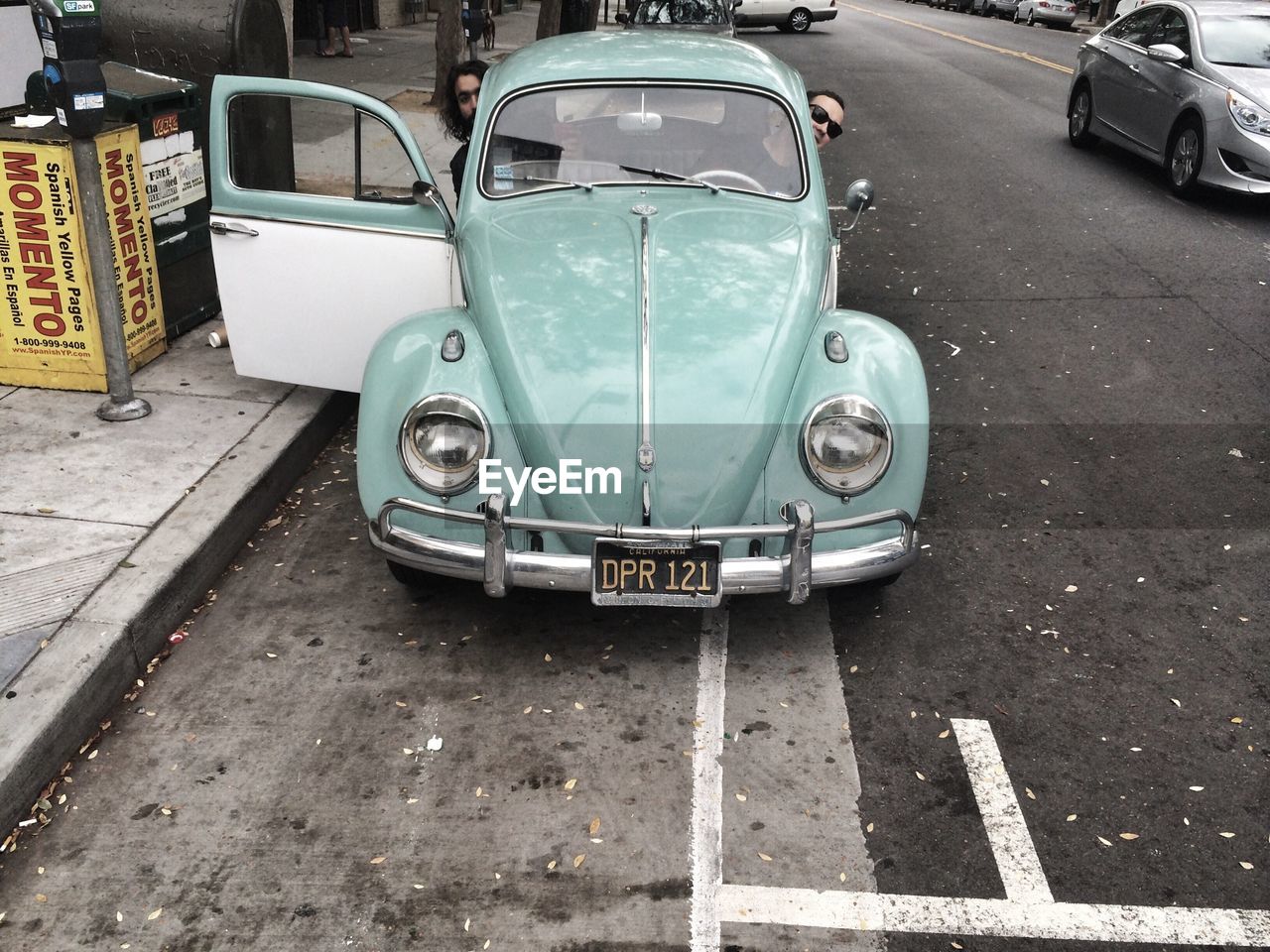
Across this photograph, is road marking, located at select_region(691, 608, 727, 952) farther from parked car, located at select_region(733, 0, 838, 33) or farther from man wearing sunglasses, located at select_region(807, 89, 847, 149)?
parked car, located at select_region(733, 0, 838, 33)

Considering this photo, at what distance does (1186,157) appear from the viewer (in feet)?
35.3

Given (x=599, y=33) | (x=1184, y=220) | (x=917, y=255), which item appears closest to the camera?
(x=599, y=33)

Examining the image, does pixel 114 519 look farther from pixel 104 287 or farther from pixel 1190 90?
pixel 1190 90

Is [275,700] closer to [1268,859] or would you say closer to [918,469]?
[918,469]

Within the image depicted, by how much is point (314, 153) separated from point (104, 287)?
654 centimetres

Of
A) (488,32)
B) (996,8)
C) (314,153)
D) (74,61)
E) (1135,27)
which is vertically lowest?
(996,8)

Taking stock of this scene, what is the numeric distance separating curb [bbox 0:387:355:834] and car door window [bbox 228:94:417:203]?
1.32 meters

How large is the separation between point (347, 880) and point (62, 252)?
12.7ft

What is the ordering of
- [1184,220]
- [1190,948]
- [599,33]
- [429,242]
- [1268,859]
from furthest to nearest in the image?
1. [1184,220]
2. [599,33]
3. [429,242]
4. [1268,859]
5. [1190,948]

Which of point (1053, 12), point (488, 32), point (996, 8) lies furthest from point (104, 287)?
point (996, 8)

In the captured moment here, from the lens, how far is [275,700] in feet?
13.0

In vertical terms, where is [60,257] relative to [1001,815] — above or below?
above

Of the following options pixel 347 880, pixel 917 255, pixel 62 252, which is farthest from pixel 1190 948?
pixel 917 255

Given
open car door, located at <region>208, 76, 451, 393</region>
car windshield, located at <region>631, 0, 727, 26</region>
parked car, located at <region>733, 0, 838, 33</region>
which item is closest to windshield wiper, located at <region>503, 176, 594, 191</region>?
open car door, located at <region>208, 76, 451, 393</region>
